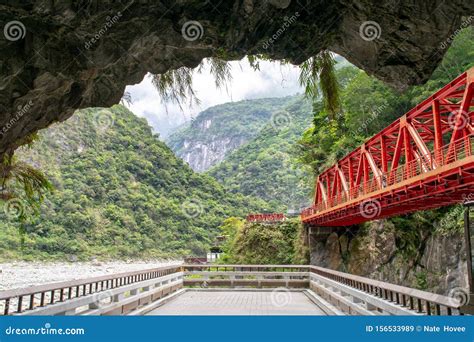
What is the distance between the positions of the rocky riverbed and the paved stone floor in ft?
121

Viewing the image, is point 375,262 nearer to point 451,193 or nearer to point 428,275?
point 428,275

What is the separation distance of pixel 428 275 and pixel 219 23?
81.0 feet

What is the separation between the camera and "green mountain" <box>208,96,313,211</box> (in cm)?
12588

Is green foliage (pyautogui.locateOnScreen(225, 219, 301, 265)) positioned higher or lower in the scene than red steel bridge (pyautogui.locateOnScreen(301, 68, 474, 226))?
lower

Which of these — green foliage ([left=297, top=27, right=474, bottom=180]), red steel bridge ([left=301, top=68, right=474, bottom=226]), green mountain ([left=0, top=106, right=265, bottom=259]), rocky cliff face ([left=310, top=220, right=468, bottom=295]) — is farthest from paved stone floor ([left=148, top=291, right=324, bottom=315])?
green mountain ([left=0, top=106, right=265, bottom=259])

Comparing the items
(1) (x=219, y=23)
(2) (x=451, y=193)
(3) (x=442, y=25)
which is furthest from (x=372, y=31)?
(2) (x=451, y=193)

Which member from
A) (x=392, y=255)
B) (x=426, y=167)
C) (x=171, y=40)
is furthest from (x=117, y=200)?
(x=171, y=40)

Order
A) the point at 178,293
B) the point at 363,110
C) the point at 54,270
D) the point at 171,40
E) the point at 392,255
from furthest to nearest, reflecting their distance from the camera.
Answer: the point at 54,270, the point at 363,110, the point at 392,255, the point at 178,293, the point at 171,40

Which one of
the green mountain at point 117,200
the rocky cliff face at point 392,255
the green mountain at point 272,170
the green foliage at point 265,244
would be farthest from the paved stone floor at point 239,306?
the green mountain at point 272,170

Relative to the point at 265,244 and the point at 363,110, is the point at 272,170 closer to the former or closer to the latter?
the point at 363,110

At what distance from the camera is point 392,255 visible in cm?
2825

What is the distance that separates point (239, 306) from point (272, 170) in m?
125

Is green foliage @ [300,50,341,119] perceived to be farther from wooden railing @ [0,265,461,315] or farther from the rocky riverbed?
the rocky riverbed

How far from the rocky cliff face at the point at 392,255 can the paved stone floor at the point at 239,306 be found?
15.1 metres
